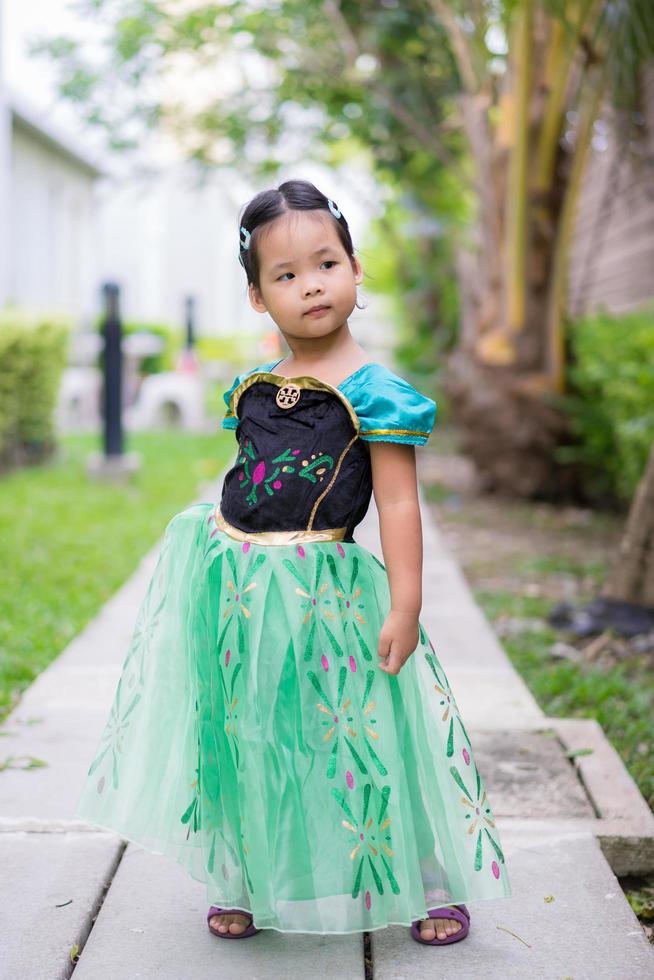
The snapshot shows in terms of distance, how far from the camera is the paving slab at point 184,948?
2072 millimetres

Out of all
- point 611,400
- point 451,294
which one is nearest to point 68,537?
point 611,400

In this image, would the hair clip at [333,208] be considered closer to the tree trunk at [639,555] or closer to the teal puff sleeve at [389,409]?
the teal puff sleeve at [389,409]

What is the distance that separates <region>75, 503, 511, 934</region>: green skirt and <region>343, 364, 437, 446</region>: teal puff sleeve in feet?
0.75

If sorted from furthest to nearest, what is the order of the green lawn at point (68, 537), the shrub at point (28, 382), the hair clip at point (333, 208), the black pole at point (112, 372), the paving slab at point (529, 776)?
the black pole at point (112, 372) → the shrub at point (28, 382) → the green lawn at point (68, 537) → the paving slab at point (529, 776) → the hair clip at point (333, 208)

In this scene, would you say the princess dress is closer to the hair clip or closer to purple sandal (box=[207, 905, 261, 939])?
purple sandal (box=[207, 905, 261, 939])

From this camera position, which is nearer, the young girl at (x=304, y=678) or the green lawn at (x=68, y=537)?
the young girl at (x=304, y=678)

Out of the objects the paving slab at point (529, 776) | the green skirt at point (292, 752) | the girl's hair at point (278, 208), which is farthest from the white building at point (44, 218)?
the green skirt at point (292, 752)

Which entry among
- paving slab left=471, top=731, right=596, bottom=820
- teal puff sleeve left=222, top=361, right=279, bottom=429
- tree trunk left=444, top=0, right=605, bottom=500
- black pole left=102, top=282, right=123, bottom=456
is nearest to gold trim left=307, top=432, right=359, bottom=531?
teal puff sleeve left=222, top=361, right=279, bottom=429

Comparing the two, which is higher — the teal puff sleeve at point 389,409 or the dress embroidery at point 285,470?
the teal puff sleeve at point 389,409

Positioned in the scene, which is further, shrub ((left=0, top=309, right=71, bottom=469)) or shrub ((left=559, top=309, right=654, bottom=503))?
shrub ((left=0, top=309, right=71, bottom=469))

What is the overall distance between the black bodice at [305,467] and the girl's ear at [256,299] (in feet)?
0.56

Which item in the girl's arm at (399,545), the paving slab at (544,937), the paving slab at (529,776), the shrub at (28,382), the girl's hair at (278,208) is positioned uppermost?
the shrub at (28,382)

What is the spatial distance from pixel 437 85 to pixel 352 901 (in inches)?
359

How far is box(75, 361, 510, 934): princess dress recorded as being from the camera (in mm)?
2035
